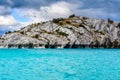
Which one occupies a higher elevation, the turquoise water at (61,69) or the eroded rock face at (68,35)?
the eroded rock face at (68,35)

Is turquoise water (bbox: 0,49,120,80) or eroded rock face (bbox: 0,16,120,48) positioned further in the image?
eroded rock face (bbox: 0,16,120,48)

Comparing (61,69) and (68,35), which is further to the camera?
(68,35)

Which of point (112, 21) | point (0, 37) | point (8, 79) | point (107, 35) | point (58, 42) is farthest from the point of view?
point (112, 21)

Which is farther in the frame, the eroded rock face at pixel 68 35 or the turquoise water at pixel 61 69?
the eroded rock face at pixel 68 35

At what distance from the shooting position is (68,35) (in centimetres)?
16438

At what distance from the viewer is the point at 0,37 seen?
169 metres

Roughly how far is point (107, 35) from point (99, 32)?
18.3 ft

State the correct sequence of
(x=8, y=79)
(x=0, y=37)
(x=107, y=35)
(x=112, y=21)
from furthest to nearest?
(x=112, y=21)
(x=107, y=35)
(x=0, y=37)
(x=8, y=79)

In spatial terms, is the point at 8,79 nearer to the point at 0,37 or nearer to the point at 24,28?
the point at 0,37

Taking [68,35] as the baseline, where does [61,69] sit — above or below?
below

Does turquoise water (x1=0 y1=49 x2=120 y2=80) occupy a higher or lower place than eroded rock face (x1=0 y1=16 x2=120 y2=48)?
lower

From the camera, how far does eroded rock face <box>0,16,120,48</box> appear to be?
518ft

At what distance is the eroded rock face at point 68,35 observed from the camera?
15800cm

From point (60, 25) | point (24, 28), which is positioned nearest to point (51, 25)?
point (60, 25)
